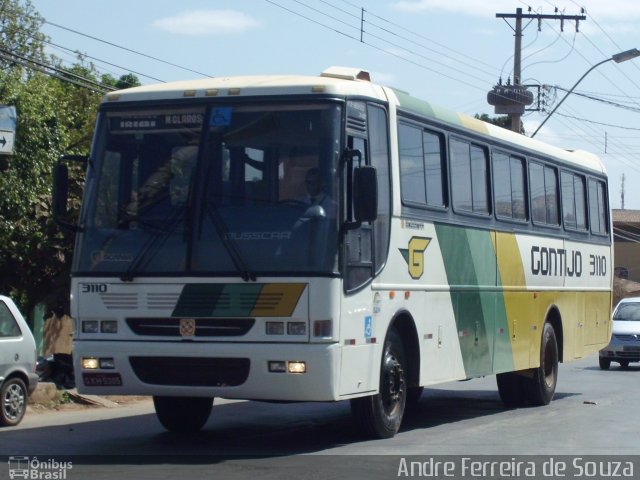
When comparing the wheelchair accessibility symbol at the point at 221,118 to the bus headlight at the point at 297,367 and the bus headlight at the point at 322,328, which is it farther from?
the bus headlight at the point at 297,367

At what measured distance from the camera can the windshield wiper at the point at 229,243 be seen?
Result: 10641 millimetres

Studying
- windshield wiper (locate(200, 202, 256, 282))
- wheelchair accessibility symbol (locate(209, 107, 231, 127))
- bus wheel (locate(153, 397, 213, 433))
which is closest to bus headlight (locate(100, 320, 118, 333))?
windshield wiper (locate(200, 202, 256, 282))

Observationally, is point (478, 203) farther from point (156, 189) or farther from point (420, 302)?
point (156, 189)

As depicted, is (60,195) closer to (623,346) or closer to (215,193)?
(215,193)

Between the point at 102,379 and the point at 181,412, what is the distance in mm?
2094

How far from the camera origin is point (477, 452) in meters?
11.5

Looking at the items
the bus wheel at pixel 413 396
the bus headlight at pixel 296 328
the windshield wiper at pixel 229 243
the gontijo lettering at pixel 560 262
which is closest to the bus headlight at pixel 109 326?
the windshield wiper at pixel 229 243

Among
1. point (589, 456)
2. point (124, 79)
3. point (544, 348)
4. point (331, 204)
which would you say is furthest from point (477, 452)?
point (124, 79)

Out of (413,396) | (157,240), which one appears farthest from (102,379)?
(413,396)

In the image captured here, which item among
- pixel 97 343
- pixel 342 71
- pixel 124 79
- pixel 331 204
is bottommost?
pixel 97 343

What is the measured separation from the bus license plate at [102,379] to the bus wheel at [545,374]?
306 inches

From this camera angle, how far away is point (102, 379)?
11.1m

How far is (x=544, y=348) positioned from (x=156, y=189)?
314 inches

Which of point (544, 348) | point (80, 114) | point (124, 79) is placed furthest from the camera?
point (124, 79)
